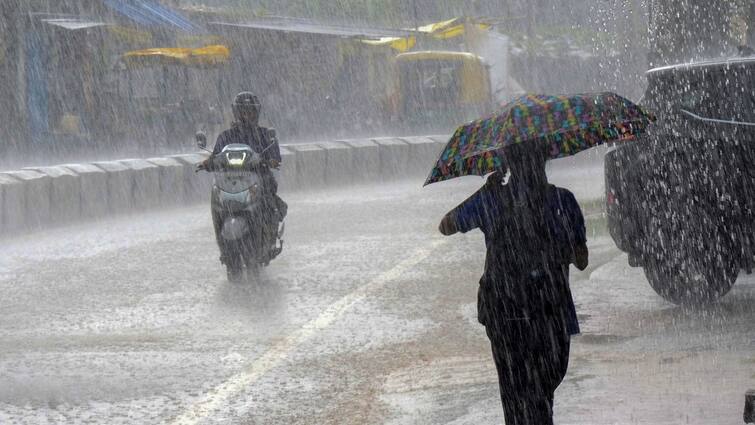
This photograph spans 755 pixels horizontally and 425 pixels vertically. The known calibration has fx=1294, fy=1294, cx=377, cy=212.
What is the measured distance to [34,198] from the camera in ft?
54.2

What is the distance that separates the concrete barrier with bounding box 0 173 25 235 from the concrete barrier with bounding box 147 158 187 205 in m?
3.31

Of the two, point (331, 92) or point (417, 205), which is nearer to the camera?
point (417, 205)

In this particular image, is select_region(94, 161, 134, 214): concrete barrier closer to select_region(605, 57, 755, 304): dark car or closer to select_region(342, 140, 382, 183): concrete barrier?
select_region(342, 140, 382, 183): concrete barrier

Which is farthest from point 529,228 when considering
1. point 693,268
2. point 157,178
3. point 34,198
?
point 157,178

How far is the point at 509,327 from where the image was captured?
5059 millimetres

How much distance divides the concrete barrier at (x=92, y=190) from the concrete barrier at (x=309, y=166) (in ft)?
15.1

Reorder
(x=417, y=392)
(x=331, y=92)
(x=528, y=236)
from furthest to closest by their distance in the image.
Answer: (x=331, y=92) → (x=417, y=392) → (x=528, y=236)

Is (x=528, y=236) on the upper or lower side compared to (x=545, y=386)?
upper

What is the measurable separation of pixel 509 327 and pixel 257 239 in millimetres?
6745

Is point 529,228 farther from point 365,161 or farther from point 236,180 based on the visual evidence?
point 365,161

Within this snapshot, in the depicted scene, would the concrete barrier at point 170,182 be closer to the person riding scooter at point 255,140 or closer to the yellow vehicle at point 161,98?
the person riding scooter at point 255,140

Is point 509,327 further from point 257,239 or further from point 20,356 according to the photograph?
point 257,239

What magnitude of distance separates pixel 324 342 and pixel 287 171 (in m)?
13.3

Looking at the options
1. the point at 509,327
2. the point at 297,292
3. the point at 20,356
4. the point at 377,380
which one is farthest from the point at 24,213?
the point at 509,327
